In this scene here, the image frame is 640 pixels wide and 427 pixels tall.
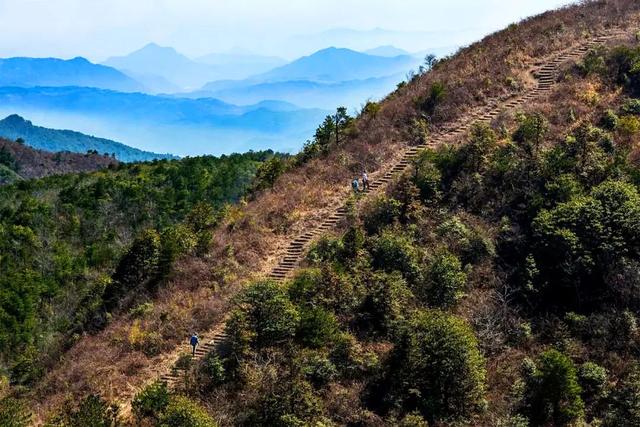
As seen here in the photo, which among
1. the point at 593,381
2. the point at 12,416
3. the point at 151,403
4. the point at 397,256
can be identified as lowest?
the point at 593,381

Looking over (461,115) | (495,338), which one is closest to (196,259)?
(495,338)

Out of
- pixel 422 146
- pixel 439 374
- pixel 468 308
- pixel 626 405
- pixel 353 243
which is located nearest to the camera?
pixel 626 405

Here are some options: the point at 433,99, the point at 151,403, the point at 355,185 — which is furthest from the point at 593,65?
the point at 151,403

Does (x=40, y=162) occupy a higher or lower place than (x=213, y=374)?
higher

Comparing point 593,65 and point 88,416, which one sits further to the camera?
point 593,65

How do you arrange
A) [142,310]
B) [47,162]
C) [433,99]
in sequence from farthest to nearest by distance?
[47,162] → [433,99] → [142,310]

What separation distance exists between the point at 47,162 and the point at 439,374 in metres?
114

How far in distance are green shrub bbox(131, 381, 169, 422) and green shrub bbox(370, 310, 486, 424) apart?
252 inches

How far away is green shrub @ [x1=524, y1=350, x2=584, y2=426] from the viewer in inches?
673

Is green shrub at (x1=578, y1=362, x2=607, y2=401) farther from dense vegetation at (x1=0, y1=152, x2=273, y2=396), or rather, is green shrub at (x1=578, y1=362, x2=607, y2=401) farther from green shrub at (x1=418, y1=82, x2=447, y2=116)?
green shrub at (x1=418, y1=82, x2=447, y2=116)

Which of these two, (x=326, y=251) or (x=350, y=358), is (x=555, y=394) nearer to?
(x=350, y=358)

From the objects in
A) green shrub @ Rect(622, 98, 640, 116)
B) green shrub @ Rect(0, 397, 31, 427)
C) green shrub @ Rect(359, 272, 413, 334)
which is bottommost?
green shrub @ Rect(0, 397, 31, 427)

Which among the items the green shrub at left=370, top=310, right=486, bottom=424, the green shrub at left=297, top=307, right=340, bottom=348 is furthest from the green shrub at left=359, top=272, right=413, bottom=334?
the green shrub at left=370, top=310, right=486, bottom=424

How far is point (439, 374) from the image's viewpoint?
17.7 m
